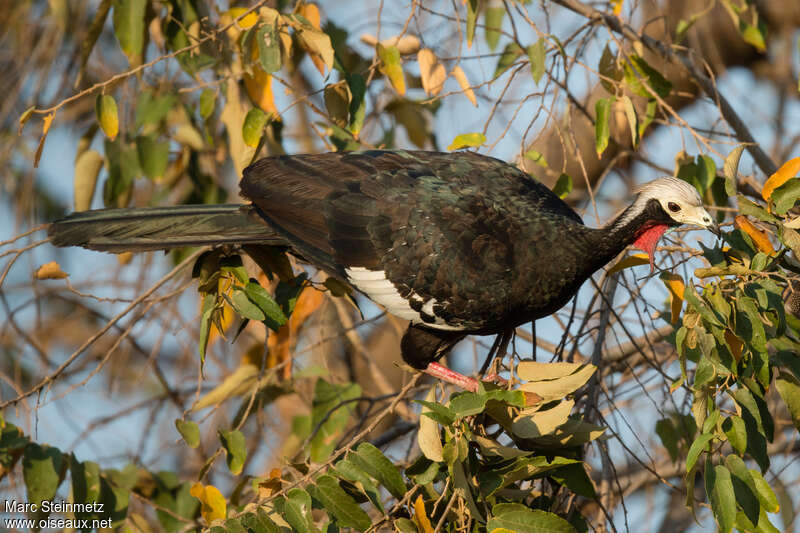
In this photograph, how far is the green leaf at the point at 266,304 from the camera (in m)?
2.75

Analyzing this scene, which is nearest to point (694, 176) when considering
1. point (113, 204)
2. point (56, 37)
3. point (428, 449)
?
point (428, 449)

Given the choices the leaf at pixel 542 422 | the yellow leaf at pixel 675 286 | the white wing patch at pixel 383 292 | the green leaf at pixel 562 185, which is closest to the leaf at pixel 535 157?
the green leaf at pixel 562 185

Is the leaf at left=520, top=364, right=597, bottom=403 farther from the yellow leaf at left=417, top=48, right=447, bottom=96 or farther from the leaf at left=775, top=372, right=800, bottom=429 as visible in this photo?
the yellow leaf at left=417, top=48, right=447, bottom=96

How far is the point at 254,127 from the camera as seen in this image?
10.2ft

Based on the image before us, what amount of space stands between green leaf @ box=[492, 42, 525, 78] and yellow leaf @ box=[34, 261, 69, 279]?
1.77 meters

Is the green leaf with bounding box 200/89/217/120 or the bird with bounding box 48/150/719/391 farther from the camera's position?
the green leaf with bounding box 200/89/217/120

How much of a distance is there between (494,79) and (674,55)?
2.39 ft

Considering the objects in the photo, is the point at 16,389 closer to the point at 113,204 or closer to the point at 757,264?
the point at 113,204

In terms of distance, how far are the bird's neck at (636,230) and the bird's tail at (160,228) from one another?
1.19 metres

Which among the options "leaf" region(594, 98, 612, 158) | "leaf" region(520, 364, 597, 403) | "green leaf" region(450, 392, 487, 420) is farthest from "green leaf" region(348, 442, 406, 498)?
"leaf" region(594, 98, 612, 158)

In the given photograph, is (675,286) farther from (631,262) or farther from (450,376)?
(450,376)

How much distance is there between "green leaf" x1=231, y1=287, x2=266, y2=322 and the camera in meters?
2.70

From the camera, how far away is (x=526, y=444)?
250 centimetres

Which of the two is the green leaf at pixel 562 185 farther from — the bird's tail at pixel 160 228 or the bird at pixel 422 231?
the bird's tail at pixel 160 228
